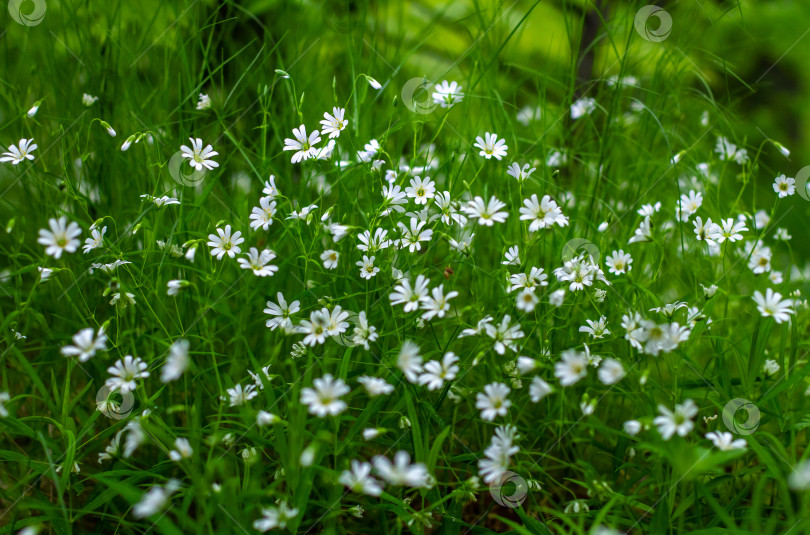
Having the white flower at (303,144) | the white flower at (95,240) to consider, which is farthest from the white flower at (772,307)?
the white flower at (95,240)

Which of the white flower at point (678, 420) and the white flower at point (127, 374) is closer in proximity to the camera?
the white flower at point (678, 420)

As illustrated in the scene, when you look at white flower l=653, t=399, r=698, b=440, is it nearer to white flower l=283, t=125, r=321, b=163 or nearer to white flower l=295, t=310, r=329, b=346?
white flower l=295, t=310, r=329, b=346

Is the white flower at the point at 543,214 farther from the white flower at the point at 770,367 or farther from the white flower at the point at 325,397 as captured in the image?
the white flower at the point at 770,367

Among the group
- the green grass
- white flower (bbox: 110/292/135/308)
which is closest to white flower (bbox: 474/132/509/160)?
the green grass

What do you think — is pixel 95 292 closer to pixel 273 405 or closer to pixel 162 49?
pixel 273 405

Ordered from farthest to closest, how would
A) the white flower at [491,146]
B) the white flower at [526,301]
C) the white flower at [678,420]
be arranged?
the white flower at [491,146]
the white flower at [526,301]
the white flower at [678,420]

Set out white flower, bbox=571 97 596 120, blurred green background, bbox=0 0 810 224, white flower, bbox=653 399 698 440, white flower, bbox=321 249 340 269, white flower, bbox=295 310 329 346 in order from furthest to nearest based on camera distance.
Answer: white flower, bbox=571 97 596 120
blurred green background, bbox=0 0 810 224
white flower, bbox=321 249 340 269
white flower, bbox=295 310 329 346
white flower, bbox=653 399 698 440

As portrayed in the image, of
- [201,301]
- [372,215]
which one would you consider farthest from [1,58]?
[372,215]

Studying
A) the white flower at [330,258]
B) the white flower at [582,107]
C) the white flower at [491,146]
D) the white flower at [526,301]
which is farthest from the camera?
the white flower at [582,107]
